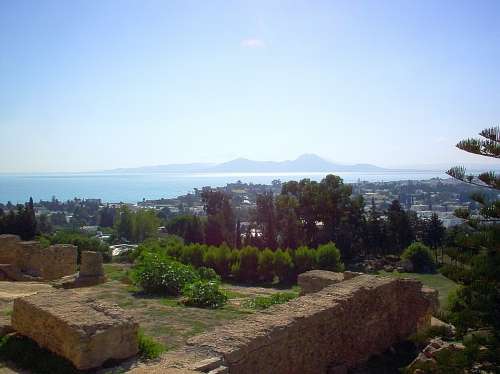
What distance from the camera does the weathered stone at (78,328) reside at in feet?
20.8

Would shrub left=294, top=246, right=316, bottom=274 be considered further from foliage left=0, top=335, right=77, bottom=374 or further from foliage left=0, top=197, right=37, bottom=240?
foliage left=0, top=197, right=37, bottom=240

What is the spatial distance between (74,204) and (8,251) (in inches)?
4533

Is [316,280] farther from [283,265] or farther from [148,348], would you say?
[283,265]

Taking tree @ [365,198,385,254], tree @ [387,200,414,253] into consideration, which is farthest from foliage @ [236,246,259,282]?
tree @ [387,200,414,253]

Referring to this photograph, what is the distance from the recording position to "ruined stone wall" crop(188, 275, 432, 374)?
6148mm

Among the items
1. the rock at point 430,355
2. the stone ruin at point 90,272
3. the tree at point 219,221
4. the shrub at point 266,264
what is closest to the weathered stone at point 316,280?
the rock at point 430,355

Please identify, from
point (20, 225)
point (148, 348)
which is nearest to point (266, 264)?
point (148, 348)

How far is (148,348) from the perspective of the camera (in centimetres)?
715

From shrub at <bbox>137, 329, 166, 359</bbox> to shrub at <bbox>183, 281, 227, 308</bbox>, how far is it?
3.24m

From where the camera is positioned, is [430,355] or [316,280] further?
[316,280]

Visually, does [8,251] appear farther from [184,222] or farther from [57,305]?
[184,222]

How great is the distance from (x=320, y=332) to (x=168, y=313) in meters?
3.49

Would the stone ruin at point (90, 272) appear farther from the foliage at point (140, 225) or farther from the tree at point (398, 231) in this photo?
the foliage at point (140, 225)

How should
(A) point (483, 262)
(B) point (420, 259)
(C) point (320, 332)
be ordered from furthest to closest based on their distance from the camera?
1. (B) point (420, 259)
2. (C) point (320, 332)
3. (A) point (483, 262)
